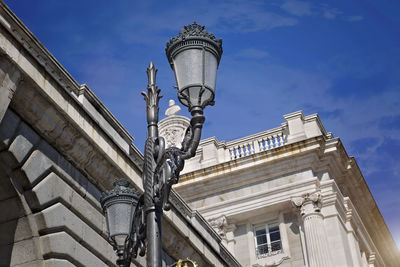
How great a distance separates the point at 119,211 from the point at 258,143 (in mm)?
23392

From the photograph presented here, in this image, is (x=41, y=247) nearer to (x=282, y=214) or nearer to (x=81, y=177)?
(x=81, y=177)

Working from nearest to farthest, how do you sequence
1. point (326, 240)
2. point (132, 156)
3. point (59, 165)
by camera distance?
point (59, 165), point (132, 156), point (326, 240)

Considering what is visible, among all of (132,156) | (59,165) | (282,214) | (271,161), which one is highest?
(271,161)

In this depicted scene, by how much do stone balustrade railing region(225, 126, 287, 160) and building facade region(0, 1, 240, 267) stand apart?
18746 millimetres

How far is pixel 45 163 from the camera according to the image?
451 inches

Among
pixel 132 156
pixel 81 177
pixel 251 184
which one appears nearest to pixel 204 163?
pixel 251 184

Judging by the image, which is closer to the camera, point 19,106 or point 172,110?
point 19,106

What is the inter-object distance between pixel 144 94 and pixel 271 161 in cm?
2159

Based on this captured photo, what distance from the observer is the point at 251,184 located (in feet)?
99.1

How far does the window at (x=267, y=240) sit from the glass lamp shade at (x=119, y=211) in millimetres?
20966

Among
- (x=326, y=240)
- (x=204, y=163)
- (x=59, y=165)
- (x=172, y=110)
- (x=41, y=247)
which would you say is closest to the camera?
(x=41, y=247)

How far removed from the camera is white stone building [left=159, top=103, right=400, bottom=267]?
2780 centimetres

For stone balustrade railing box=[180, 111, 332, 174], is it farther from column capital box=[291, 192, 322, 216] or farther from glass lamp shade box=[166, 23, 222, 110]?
glass lamp shade box=[166, 23, 222, 110]

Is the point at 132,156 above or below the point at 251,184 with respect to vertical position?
below
